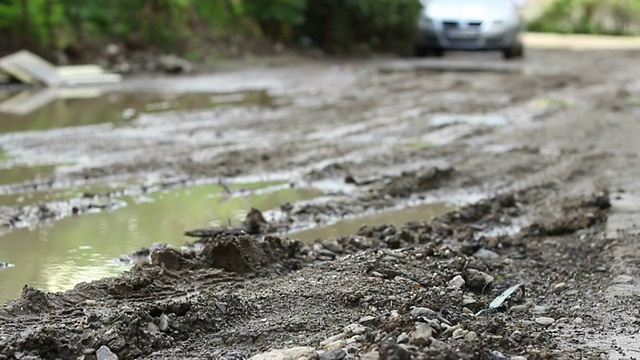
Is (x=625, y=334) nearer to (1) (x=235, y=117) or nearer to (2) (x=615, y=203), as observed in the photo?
(2) (x=615, y=203)

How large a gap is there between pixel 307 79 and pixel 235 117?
210 inches

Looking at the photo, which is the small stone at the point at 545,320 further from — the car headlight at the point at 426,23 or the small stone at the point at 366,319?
the car headlight at the point at 426,23

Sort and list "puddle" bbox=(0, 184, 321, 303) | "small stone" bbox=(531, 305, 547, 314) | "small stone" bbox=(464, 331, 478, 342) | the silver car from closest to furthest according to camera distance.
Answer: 1. "small stone" bbox=(464, 331, 478, 342)
2. "small stone" bbox=(531, 305, 547, 314)
3. "puddle" bbox=(0, 184, 321, 303)
4. the silver car

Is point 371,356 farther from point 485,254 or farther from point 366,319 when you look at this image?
point 485,254

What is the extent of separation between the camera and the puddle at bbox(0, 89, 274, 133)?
10562 millimetres

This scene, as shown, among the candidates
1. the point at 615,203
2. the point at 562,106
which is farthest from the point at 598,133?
Answer: the point at 615,203

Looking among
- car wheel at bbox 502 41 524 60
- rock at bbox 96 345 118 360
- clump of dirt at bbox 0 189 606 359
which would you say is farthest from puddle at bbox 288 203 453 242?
car wheel at bbox 502 41 524 60

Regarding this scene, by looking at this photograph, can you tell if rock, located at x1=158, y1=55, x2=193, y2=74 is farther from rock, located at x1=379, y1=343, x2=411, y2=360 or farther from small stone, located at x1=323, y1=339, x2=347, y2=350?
rock, located at x1=379, y1=343, x2=411, y2=360

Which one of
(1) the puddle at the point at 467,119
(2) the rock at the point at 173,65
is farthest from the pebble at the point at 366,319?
(2) the rock at the point at 173,65

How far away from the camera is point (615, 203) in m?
6.42

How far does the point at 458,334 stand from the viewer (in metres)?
3.66

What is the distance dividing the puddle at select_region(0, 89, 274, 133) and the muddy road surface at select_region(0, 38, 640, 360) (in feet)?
0.38

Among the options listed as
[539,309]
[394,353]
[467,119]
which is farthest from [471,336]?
[467,119]

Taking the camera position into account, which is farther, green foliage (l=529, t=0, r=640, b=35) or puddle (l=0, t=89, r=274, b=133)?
green foliage (l=529, t=0, r=640, b=35)
